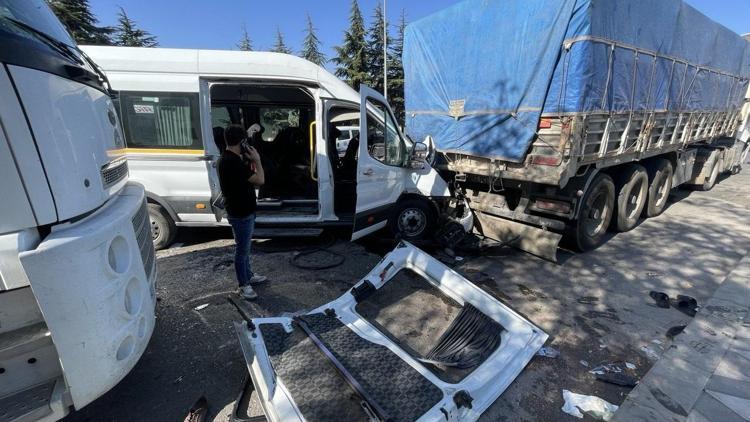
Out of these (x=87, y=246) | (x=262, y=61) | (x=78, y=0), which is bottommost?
(x=87, y=246)

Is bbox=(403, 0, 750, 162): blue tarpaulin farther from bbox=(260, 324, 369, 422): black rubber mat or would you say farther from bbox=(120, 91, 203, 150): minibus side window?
bbox=(120, 91, 203, 150): minibus side window

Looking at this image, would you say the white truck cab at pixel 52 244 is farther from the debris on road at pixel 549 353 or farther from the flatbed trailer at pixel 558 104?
the flatbed trailer at pixel 558 104

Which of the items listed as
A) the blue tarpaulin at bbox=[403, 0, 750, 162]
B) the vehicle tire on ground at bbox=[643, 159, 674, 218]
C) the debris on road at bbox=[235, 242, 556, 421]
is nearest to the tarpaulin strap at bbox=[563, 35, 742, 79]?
the blue tarpaulin at bbox=[403, 0, 750, 162]

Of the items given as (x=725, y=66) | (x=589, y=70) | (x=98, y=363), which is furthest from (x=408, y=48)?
(x=725, y=66)

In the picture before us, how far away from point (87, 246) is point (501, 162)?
14.7 feet

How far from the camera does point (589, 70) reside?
12.7 feet

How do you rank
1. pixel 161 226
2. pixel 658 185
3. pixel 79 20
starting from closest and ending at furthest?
pixel 161 226 < pixel 658 185 < pixel 79 20

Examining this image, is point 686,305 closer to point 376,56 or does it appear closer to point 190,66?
point 190,66

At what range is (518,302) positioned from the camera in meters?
3.80

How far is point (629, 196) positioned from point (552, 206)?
7.91 ft

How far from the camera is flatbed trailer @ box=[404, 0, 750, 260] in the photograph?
13.1 feet

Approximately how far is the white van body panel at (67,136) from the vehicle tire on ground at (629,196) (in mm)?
6765

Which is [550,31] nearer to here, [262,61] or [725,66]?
[262,61]

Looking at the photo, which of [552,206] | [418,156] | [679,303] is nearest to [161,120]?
[418,156]
